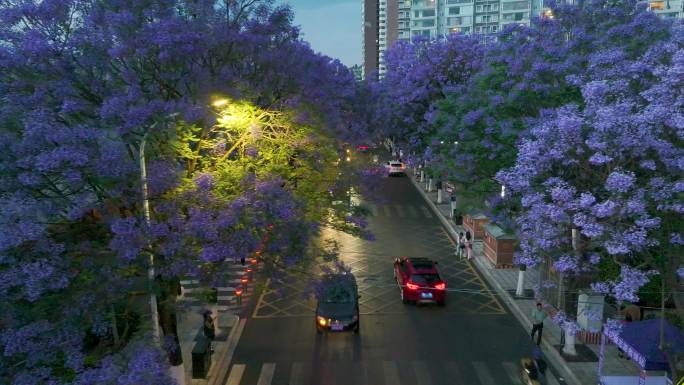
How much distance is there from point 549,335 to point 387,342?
542 cm

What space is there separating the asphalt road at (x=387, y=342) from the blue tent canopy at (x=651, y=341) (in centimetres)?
331

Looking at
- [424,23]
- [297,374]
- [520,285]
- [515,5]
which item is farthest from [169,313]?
[424,23]

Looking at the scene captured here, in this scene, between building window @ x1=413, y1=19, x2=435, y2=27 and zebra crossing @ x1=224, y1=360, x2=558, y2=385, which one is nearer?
zebra crossing @ x1=224, y1=360, x2=558, y2=385

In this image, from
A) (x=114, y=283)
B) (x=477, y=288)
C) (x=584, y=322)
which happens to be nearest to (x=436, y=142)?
(x=477, y=288)

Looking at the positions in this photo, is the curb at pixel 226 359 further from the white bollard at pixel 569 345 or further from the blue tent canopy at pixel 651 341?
the blue tent canopy at pixel 651 341

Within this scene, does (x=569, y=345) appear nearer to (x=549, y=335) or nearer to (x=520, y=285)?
(x=549, y=335)

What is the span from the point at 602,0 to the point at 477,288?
13.0 m

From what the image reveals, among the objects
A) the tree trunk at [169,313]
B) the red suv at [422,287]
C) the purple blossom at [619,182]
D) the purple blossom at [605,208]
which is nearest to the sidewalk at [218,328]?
the tree trunk at [169,313]

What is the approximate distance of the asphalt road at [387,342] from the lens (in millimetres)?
14820

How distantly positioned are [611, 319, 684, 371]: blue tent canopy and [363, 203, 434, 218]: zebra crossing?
22182 millimetres

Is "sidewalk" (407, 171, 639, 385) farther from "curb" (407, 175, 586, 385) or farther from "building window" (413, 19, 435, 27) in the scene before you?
"building window" (413, 19, 435, 27)

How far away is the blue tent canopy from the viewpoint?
12.2 meters

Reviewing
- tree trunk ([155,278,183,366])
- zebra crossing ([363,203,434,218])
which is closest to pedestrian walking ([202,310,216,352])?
tree trunk ([155,278,183,366])

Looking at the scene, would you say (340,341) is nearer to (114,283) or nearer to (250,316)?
(250,316)
